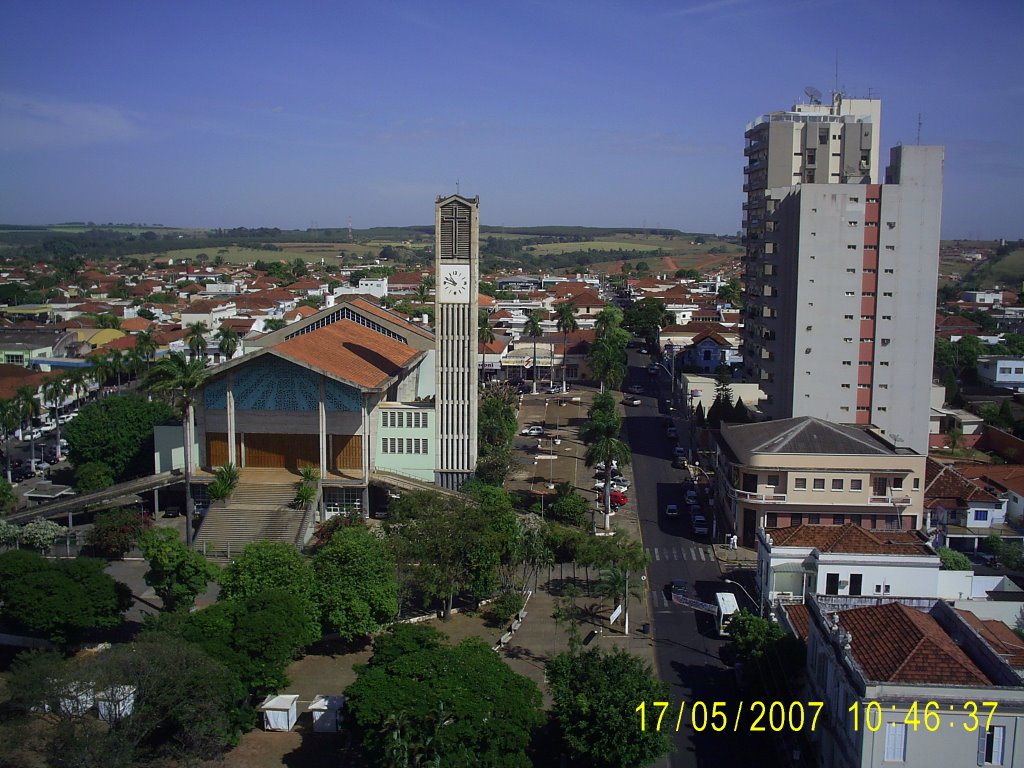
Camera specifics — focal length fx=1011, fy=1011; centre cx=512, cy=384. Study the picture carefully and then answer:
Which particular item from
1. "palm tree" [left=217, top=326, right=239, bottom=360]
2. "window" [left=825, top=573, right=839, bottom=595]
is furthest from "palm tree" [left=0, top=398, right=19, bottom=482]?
"window" [left=825, top=573, right=839, bottom=595]

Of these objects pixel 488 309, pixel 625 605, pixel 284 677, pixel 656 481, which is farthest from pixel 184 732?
pixel 488 309

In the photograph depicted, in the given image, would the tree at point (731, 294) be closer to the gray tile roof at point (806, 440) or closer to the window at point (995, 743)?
the gray tile roof at point (806, 440)

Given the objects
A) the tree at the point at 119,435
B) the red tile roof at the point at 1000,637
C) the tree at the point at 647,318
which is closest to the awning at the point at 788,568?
the red tile roof at the point at 1000,637

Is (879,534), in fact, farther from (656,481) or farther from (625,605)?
(656,481)

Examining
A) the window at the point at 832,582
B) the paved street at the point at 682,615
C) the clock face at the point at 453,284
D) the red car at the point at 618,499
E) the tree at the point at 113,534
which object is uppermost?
the clock face at the point at 453,284

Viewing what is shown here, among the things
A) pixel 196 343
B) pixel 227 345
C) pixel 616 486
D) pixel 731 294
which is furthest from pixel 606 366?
pixel 731 294

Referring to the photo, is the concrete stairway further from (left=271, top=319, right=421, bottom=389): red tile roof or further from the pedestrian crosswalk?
the pedestrian crosswalk
